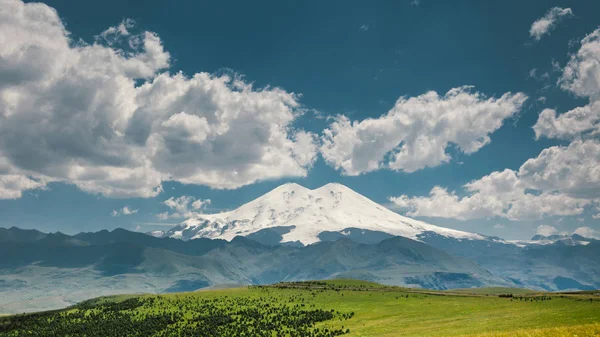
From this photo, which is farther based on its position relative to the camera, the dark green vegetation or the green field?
the dark green vegetation

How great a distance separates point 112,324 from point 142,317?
832 centimetres

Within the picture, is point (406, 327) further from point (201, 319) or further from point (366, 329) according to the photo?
point (201, 319)

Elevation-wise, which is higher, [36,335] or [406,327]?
[406,327]

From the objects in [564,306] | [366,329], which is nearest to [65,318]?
[366,329]

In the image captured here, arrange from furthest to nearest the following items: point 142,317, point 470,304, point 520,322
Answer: point 142,317
point 470,304
point 520,322

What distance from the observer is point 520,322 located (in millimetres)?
72375

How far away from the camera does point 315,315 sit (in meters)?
104

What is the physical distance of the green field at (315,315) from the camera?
77.1m

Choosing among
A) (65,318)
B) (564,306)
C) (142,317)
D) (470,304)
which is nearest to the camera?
(564,306)

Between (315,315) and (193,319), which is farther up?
(315,315)

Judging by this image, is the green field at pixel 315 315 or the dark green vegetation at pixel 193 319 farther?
the dark green vegetation at pixel 193 319

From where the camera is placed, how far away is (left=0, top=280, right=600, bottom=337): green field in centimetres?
7712

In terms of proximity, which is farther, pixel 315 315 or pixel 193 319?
pixel 193 319

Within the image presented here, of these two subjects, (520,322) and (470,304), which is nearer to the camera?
(520,322)
